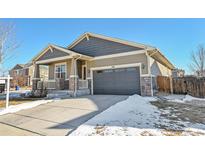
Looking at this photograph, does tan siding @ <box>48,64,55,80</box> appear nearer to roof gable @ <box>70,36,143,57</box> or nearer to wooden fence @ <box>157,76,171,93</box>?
roof gable @ <box>70,36,143,57</box>

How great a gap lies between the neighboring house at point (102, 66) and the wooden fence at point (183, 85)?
3.76 ft

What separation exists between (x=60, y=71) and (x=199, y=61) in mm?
22113

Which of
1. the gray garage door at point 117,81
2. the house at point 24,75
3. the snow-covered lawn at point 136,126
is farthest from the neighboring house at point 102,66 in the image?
the house at point 24,75

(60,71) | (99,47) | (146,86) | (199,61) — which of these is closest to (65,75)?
(60,71)

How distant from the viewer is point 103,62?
1201 cm

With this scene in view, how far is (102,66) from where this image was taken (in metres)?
12.0

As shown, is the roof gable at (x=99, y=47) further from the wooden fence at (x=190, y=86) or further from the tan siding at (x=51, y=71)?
the wooden fence at (x=190, y=86)

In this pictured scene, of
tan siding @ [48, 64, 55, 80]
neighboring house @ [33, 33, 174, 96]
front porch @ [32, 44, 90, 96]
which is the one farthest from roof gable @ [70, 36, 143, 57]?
tan siding @ [48, 64, 55, 80]

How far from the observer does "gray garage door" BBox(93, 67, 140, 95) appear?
10.6 meters

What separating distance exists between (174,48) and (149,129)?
1771cm

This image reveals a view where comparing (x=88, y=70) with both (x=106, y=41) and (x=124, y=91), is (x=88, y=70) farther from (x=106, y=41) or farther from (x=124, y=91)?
(x=124, y=91)

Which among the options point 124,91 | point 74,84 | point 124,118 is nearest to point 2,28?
point 74,84

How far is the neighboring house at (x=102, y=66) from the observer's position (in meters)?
10.3
